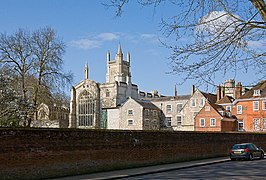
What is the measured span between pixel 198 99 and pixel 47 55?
44393 mm

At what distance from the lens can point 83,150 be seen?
68.1ft

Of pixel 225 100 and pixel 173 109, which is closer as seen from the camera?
pixel 225 100

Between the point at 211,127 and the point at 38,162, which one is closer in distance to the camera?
the point at 38,162

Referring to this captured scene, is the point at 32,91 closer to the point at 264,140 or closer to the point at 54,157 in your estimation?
the point at 54,157

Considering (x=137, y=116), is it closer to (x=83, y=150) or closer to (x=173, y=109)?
(x=173, y=109)

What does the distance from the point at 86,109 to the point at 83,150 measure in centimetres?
7429

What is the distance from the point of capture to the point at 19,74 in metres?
35.0

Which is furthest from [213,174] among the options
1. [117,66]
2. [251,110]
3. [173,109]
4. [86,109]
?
[117,66]

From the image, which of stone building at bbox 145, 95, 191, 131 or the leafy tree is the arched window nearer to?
stone building at bbox 145, 95, 191, 131

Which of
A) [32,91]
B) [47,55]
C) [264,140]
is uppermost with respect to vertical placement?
[47,55]

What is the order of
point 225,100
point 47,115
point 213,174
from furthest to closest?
point 225,100 → point 47,115 → point 213,174

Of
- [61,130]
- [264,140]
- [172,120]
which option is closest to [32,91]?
[61,130]

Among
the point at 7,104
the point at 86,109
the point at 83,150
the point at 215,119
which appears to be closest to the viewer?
the point at 83,150

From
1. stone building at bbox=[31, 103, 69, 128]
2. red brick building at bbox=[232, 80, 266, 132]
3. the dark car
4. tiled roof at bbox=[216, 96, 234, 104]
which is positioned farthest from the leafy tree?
tiled roof at bbox=[216, 96, 234, 104]
